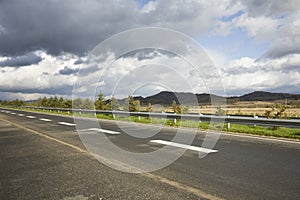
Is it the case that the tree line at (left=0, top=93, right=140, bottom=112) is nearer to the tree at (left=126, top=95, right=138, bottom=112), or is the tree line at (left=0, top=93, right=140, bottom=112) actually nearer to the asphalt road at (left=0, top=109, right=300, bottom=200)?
the tree at (left=126, top=95, right=138, bottom=112)

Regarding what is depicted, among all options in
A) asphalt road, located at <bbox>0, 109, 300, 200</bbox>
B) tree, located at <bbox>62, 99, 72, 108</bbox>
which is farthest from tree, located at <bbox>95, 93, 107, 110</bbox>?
asphalt road, located at <bbox>0, 109, 300, 200</bbox>

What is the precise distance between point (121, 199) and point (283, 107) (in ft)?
50.9

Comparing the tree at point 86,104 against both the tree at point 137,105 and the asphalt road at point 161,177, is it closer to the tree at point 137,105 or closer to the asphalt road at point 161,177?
the tree at point 137,105

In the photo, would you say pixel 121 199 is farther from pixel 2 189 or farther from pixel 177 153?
pixel 177 153

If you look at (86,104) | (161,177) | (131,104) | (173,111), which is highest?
(131,104)

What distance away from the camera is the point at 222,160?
682 cm

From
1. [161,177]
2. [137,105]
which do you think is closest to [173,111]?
[137,105]

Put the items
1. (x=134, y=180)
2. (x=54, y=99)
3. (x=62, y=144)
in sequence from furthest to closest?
(x=54, y=99), (x=62, y=144), (x=134, y=180)

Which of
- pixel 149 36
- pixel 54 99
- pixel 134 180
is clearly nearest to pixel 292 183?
pixel 134 180

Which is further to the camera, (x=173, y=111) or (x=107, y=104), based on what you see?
(x=107, y=104)

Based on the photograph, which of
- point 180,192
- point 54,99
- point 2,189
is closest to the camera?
point 180,192

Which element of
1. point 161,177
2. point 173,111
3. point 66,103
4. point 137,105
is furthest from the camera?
point 66,103

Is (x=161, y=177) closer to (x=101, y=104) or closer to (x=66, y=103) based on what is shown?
(x=101, y=104)

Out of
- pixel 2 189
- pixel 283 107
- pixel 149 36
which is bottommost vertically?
pixel 2 189
